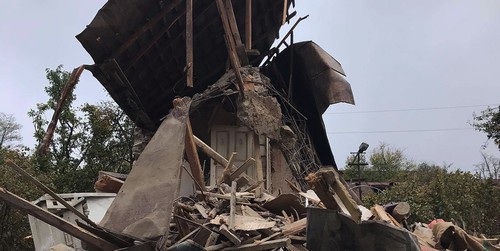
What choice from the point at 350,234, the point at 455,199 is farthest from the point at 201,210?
the point at 455,199

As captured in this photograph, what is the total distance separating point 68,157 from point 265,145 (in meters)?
13.5

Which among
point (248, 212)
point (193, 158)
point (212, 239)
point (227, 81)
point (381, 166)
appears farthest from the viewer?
point (381, 166)

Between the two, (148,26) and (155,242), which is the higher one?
(148,26)

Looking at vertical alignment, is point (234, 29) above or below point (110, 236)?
above

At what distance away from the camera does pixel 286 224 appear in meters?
5.14

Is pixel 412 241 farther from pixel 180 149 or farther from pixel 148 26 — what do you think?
pixel 148 26

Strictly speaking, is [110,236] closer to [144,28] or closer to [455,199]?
[144,28]

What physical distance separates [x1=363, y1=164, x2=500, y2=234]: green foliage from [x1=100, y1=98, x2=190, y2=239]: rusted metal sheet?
8944mm

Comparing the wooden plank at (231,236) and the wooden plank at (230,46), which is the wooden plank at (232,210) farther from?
the wooden plank at (230,46)

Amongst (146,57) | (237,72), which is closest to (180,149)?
(237,72)

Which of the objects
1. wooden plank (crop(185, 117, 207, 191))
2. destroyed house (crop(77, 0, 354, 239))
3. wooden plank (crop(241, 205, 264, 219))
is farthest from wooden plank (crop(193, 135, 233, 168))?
wooden plank (crop(241, 205, 264, 219))

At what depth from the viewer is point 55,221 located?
3564 millimetres

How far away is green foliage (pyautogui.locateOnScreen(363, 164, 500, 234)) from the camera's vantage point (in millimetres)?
12258

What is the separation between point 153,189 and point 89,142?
56.9 feet
